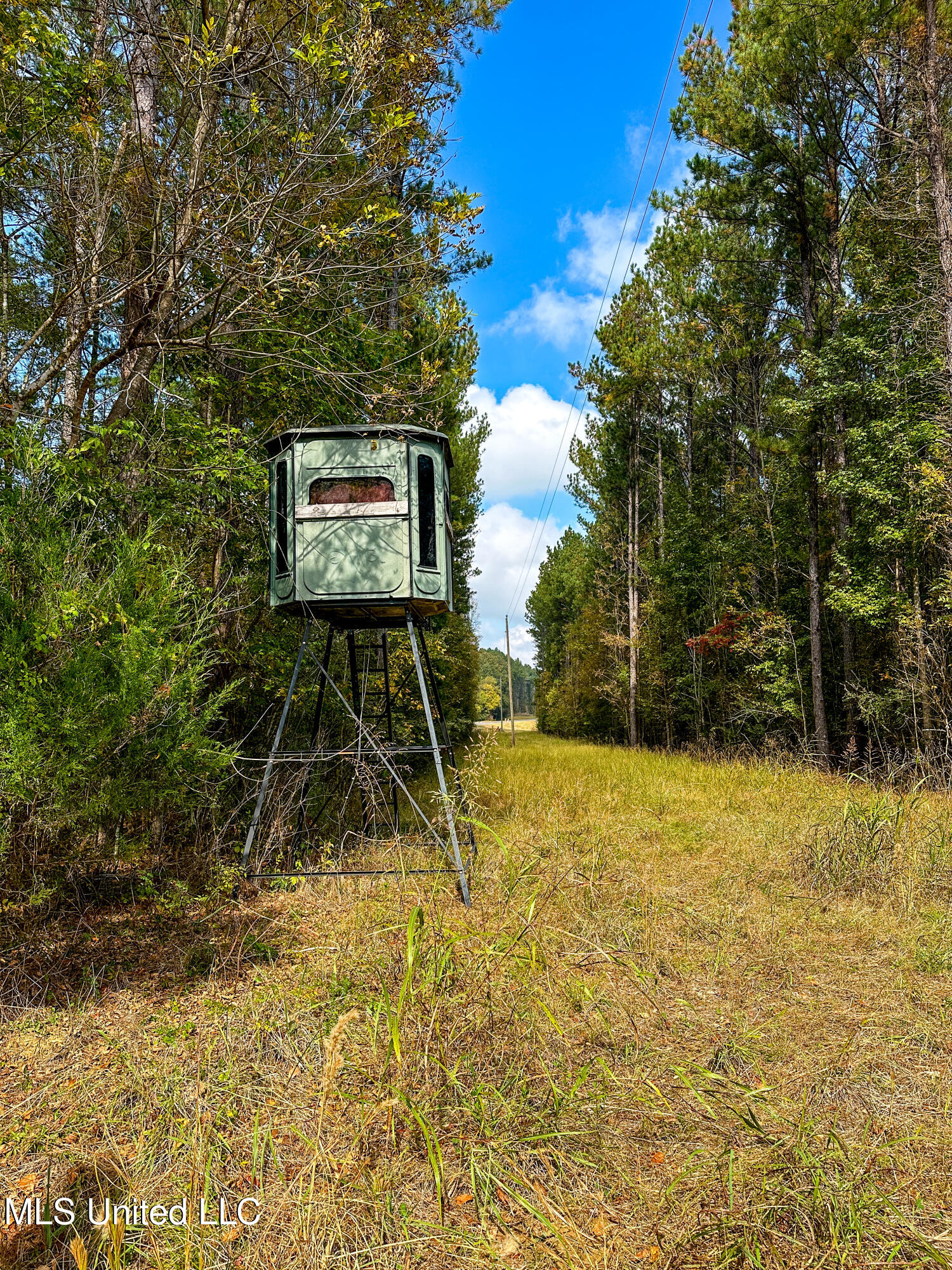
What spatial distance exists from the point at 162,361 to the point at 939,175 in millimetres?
10858

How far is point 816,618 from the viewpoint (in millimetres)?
11984

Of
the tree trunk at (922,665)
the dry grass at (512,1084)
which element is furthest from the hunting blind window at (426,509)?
the tree trunk at (922,665)

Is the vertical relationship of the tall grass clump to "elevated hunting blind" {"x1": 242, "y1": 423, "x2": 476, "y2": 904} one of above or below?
below

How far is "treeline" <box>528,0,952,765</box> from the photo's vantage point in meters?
9.77

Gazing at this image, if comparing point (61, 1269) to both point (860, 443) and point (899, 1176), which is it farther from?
point (860, 443)

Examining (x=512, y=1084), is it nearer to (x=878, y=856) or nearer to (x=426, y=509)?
(x=878, y=856)

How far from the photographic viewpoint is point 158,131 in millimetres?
5805

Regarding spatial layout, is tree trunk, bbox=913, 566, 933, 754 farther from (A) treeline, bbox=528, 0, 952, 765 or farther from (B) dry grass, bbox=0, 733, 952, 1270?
(B) dry grass, bbox=0, 733, 952, 1270

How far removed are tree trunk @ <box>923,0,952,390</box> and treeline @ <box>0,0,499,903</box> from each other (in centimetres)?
710

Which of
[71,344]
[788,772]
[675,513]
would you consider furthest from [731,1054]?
[675,513]

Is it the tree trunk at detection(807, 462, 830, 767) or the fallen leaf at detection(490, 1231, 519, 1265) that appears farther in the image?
the tree trunk at detection(807, 462, 830, 767)

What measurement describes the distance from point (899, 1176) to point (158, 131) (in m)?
8.41

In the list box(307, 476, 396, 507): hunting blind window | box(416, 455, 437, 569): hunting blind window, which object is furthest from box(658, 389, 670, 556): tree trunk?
box(307, 476, 396, 507): hunting blind window

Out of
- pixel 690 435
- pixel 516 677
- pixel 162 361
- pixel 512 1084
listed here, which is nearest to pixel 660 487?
pixel 690 435
